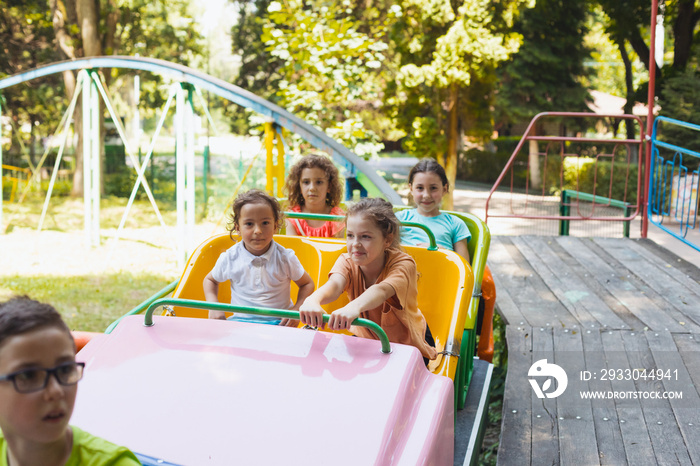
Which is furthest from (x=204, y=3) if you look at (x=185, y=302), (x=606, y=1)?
(x=185, y=302)

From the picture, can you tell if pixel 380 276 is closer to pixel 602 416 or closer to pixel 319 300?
pixel 319 300

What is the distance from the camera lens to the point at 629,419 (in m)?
3.16

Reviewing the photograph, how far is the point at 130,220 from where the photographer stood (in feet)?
40.6

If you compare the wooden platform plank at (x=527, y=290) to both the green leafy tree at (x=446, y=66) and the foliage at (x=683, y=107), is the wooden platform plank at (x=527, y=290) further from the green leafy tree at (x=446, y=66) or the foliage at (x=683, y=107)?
the green leafy tree at (x=446, y=66)

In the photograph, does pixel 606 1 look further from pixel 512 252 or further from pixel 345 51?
pixel 512 252

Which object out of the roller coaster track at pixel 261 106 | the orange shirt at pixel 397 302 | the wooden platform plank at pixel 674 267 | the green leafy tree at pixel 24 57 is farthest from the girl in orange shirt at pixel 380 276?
the green leafy tree at pixel 24 57

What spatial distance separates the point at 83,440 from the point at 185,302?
101 centimetres

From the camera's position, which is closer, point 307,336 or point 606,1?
point 307,336

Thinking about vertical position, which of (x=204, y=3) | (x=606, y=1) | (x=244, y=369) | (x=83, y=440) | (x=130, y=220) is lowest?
(x=130, y=220)

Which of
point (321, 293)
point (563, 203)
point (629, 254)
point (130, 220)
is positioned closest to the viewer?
point (321, 293)

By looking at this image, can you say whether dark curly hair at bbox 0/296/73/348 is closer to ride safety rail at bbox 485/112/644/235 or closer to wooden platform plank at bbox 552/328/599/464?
wooden platform plank at bbox 552/328/599/464

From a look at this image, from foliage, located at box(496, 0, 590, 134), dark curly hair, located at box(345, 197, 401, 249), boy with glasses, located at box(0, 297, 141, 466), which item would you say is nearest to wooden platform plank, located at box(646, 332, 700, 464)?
dark curly hair, located at box(345, 197, 401, 249)

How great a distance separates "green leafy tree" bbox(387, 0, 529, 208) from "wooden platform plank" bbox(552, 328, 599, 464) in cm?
1186

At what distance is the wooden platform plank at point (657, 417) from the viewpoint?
2.83 m
